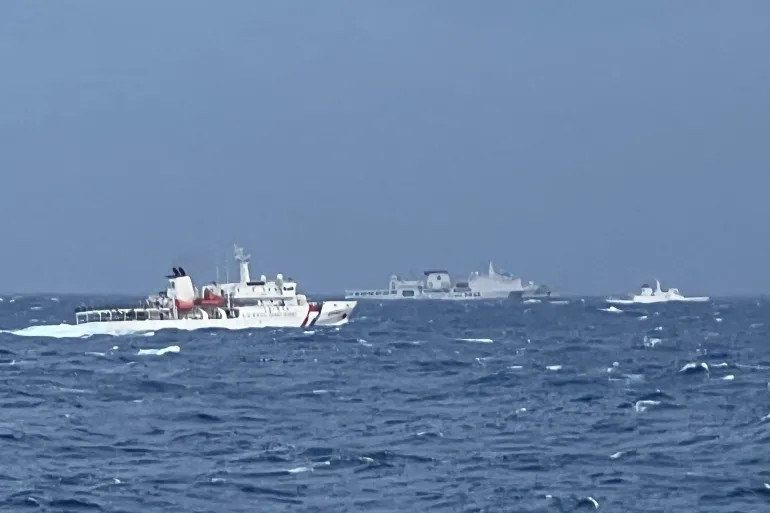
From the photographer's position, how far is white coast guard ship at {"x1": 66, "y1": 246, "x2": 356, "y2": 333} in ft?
341

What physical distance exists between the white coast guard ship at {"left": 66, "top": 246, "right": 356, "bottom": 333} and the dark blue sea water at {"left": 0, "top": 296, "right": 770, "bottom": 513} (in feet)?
71.7

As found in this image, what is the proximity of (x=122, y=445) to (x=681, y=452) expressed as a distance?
15.8 meters

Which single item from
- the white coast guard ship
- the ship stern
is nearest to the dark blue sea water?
the white coast guard ship

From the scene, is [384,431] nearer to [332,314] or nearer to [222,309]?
[222,309]

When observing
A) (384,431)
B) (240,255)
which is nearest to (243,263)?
(240,255)

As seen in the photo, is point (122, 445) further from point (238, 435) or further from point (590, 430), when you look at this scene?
point (590, 430)

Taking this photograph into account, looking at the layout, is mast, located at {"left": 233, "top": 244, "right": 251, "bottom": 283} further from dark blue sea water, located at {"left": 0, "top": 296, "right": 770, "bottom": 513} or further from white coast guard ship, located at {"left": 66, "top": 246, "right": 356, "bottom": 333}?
dark blue sea water, located at {"left": 0, "top": 296, "right": 770, "bottom": 513}

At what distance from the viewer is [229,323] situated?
105188 mm

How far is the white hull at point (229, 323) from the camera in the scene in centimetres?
10175

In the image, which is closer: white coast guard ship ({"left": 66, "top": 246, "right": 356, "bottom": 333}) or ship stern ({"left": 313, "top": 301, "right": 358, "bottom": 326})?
white coast guard ship ({"left": 66, "top": 246, "right": 356, "bottom": 333})

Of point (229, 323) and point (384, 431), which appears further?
point (229, 323)

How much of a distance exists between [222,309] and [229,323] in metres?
2.03

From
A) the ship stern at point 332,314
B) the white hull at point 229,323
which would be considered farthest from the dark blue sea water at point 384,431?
the ship stern at point 332,314

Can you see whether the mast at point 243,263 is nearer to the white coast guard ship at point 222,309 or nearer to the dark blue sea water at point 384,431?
the white coast guard ship at point 222,309
